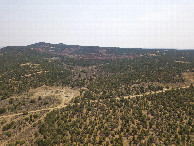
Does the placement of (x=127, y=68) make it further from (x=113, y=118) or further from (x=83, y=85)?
(x=113, y=118)

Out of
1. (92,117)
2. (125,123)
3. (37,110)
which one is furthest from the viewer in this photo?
(37,110)

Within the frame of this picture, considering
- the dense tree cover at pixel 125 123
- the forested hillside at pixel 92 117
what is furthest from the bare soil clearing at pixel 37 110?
the dense tree cover at pixel 125 123

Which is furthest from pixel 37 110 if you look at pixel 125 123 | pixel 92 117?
pixel 125 123

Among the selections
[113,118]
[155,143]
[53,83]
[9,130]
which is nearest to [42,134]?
[9,130]

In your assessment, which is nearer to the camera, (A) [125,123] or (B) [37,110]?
(A) [125,123]

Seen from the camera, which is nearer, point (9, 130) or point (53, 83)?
point (9, 130)

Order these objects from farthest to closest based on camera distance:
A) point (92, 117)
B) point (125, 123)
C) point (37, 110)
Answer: point (37, 110)
point (92, 117)
point (125, 123)

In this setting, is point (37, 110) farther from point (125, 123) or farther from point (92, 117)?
point (125, 123)

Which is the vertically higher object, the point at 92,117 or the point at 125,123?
the point at 125,123
